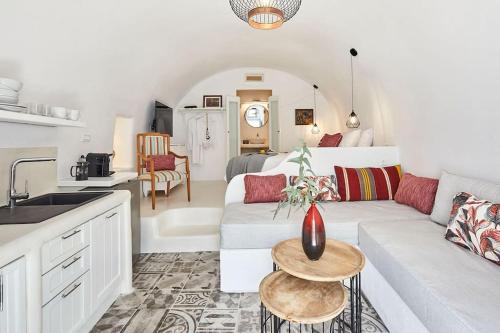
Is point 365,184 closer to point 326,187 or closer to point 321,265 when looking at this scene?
point 326,187

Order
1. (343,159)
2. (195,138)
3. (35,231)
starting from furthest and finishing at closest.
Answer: (195,138), (343,159), (35,231)

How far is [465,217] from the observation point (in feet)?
5.09

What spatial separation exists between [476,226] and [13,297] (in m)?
2.27

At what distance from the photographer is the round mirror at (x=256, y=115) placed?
7516 mm

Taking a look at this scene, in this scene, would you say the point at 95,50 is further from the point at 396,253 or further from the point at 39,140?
the point at 396,253

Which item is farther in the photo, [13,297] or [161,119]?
[161,119]

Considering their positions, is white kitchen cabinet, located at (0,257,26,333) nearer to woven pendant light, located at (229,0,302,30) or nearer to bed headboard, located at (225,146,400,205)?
woven pendant light, located at (229,0,302,30)

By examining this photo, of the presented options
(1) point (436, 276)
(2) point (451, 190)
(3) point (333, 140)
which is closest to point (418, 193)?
(2) point (451, 190)

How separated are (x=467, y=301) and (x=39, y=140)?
111 inches

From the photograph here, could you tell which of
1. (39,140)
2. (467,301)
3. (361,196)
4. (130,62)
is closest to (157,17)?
(130,62)

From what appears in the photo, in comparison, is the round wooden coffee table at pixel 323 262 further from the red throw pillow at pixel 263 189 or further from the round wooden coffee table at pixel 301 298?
the red throw pillow at pixel 263 189

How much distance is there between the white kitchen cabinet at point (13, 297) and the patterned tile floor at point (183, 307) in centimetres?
77

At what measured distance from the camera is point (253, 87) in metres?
6.55

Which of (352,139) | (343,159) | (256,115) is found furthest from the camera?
(256,115)
